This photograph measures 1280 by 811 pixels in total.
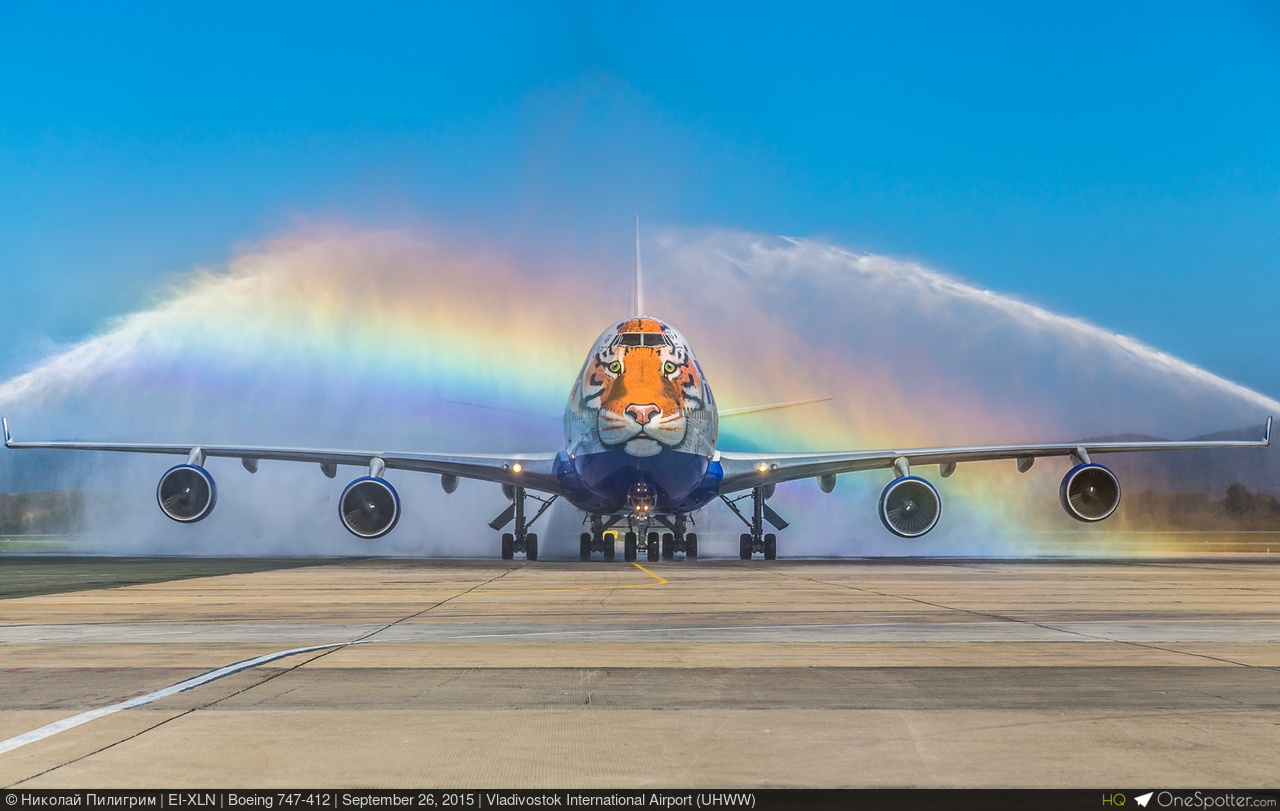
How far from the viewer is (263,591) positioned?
56.0 ft

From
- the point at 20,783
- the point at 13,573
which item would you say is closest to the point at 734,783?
the point at 20,783

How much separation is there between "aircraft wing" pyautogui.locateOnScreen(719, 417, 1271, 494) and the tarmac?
1499 cm

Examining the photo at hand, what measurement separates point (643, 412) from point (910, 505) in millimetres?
7845

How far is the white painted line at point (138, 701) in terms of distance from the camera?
523 centimetres

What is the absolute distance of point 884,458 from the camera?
29.8 m

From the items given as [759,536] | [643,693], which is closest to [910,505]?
[759,536]

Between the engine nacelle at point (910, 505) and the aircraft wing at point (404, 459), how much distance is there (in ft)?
30.3

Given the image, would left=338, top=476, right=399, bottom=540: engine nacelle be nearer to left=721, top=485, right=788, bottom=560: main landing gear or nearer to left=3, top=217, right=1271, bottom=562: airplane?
left=3, top=217, right=1271, bottom=562: airplane

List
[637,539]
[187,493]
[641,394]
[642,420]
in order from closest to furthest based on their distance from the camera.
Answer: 1. [642,420]
2. [641,394]
3. [187,493]
4. [637,539]
